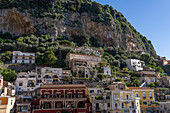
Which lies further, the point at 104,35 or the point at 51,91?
the point at 104,35

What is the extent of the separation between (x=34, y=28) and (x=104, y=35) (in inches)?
1566

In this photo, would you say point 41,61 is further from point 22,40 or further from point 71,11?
point 71,11

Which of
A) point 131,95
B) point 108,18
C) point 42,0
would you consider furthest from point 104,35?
point 131,95

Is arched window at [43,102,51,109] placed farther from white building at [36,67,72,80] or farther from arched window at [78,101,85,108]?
white building at [36,67,72,80]

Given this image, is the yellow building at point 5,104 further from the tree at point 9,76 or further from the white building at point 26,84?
the tree at point 9,76

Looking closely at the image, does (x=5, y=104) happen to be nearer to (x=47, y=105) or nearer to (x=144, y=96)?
(x=47, y=105)

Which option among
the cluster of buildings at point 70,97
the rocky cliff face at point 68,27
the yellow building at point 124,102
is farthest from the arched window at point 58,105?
the rocky cliff face at point 68,27

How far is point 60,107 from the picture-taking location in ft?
133

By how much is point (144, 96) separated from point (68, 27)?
62.0 meters

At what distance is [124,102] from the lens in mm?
40969

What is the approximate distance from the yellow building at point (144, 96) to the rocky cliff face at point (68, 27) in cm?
5510

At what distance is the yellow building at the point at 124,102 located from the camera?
4000 centimetres

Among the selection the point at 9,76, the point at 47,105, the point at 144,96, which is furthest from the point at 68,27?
the point at 47,105

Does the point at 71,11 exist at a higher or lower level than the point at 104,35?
higher
